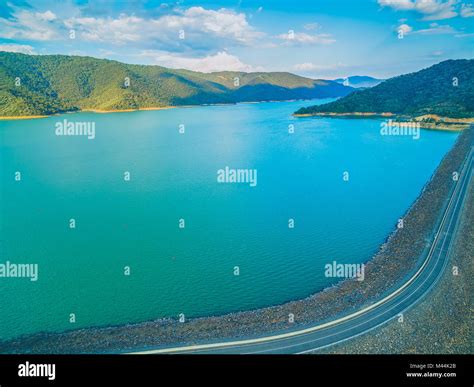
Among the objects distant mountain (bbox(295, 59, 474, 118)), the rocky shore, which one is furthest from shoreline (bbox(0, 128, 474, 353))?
distant mountain (bbox(295, 59, 474, 118))

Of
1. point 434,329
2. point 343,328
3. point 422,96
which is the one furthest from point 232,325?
point 422,96

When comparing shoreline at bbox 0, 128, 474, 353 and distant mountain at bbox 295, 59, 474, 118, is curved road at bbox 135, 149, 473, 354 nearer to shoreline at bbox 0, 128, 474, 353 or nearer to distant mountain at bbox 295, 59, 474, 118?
shoreline at bbox 0, 128, 474, 353

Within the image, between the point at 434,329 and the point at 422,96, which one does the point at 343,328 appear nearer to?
the point at 434,329

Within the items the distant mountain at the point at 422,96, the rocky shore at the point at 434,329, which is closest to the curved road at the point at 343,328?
the rocky shore at the point at 434,329

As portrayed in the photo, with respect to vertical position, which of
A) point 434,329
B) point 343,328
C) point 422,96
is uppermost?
point 422,96

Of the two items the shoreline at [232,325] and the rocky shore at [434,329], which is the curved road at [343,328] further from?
the shoreline at [232,325]
